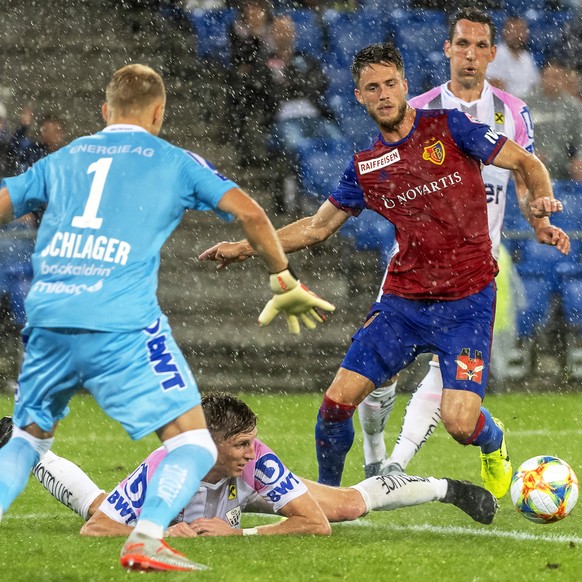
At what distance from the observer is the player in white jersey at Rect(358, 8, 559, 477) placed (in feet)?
22.1

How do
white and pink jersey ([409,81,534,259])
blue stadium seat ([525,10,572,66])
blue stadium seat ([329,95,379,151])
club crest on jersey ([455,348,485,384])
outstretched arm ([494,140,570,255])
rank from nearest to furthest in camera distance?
1. outstretched arm ([494,140,570,255])
2. club crest on jersey ([455,348,485,384])
3. white and pink jersey ([409,81,534,259])
4. blue stadium seat ([329,95,379,151])
5. blue stadium seat ([525,10,572,66])

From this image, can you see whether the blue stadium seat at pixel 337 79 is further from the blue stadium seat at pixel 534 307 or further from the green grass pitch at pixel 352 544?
the green grass pitch at pixel 352 544

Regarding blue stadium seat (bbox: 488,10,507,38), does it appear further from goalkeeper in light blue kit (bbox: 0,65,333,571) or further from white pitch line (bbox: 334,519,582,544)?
goalkeeper in light blue kit (bbox: 0,65,333,571)

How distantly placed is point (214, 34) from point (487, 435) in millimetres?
8573

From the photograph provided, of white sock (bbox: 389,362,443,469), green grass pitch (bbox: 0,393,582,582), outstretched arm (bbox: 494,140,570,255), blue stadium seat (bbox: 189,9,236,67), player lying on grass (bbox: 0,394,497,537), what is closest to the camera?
green grass pitch (bbox: 0,393,582,582)

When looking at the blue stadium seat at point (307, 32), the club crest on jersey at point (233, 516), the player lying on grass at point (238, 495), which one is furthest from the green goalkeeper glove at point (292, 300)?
the blue stadium seat at point (307, 32)

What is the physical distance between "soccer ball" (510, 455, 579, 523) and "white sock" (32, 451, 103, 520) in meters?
1.97

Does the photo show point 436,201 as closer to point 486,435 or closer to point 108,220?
point 486,435

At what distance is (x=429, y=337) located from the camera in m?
5.86

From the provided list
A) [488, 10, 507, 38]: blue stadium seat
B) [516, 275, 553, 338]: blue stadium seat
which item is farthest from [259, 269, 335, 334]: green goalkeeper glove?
[488, 10, 507, 38]: blue stadium seat

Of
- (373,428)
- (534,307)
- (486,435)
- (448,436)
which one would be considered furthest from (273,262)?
(534,307)

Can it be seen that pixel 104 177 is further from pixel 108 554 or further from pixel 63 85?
pixel 63 85

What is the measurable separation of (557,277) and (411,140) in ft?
19.8

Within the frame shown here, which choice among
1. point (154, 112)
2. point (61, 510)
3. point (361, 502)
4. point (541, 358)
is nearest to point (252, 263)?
point (541, 358)
